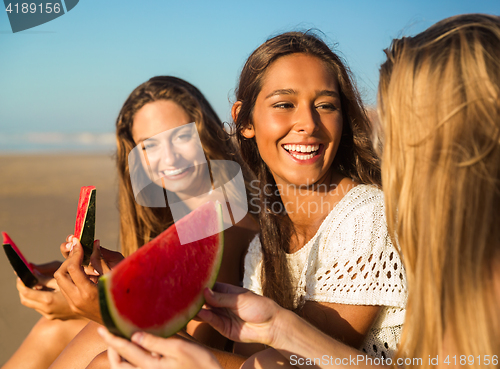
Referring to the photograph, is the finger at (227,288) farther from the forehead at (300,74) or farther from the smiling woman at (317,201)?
the forehead at (300,74)

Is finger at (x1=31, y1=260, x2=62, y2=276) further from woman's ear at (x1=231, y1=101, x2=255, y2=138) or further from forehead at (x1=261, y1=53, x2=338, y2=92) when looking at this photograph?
forehead at (x1=261, y1=53, x2=338, y2=92)

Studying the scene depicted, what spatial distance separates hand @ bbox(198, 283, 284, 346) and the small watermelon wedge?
179 centimetres

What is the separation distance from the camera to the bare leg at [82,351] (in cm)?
274

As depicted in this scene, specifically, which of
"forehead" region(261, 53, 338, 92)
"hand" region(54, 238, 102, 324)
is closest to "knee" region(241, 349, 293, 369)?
"hand" region(54, 238, 102, 324)

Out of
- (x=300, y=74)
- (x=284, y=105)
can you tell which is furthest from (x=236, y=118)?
(x=300, y=74)

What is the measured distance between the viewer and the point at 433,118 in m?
1.57

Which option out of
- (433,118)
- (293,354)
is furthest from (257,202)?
(433,118)

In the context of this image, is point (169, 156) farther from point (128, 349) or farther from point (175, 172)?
point (128, 349)

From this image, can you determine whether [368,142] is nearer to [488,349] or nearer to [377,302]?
[377,302]

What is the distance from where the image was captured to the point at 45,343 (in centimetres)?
326

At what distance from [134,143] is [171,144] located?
591 millimetres

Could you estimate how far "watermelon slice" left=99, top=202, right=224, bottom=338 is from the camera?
1613 millimetres

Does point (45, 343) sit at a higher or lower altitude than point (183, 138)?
lower

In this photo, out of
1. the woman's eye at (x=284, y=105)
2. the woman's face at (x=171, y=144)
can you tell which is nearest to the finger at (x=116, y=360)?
the woman's eye at (x=284, y=105)
